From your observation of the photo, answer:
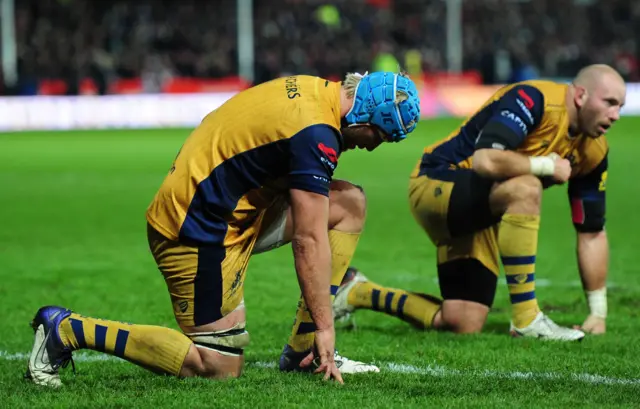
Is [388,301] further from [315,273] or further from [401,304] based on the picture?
[315,273]

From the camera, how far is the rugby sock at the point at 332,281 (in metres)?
5.59

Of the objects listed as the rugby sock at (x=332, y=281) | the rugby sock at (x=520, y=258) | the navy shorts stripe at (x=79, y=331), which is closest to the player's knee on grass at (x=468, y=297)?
the rugby sock at (x=520, y=258)

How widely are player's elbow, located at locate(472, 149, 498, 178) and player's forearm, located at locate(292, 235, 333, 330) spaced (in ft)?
5.49

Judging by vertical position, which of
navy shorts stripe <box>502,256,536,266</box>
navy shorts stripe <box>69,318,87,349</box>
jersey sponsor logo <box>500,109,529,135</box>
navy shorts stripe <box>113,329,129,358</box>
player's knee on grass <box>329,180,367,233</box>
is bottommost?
navy shorts stripe <box>502,256,536,266</box>

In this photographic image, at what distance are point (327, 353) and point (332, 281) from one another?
0.61 metres

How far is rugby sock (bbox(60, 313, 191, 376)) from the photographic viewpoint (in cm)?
520

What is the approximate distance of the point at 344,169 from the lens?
19.1m

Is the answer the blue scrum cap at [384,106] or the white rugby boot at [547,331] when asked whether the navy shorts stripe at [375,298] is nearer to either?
the white rugby boot at [547,331]

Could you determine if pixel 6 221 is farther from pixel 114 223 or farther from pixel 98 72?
pixel 98 72

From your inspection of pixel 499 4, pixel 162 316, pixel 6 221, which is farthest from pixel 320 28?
pixel 162 316

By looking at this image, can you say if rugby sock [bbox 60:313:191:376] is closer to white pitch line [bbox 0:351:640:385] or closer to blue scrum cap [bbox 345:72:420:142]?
white pitch line [bbox 0:351:640:385]

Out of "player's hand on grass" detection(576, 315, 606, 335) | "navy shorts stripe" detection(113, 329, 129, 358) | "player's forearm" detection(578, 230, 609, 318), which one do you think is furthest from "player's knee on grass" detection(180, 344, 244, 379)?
"player's forearm" detection(578, 230, 609, 318)

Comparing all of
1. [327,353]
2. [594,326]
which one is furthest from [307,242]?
[594,326]

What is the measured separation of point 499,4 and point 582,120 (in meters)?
34.0
